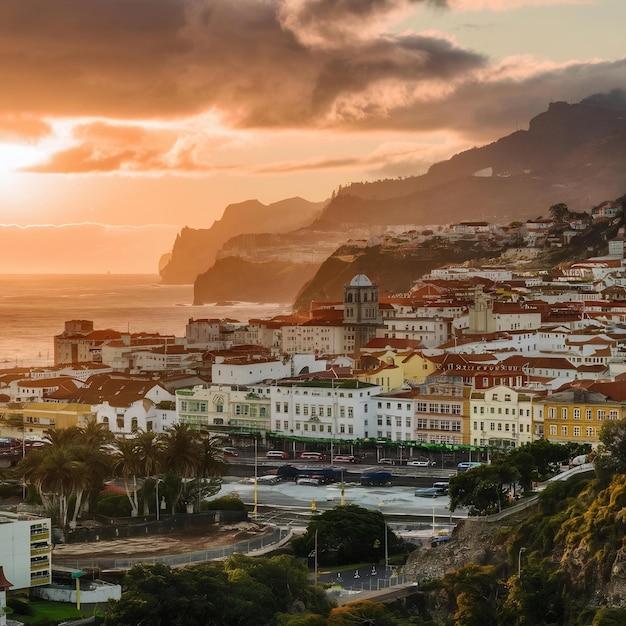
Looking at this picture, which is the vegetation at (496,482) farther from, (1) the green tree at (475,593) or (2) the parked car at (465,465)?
(2) the parked car at (465,465)

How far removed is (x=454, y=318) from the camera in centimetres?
10281

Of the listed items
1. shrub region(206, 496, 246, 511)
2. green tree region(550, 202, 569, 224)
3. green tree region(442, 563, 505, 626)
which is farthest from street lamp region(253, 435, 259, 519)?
green tree region(550, 202, 569, 224)

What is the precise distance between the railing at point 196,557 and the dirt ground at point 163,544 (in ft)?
1.43

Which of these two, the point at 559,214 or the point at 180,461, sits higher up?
the point at 559,214

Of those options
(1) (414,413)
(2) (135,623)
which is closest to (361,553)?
(2) (135,623)

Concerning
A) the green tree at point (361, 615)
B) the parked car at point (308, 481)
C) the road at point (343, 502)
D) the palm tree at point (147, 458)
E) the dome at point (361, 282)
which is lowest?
the green tree at point (361, 615)

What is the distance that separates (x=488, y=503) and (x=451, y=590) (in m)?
8.73

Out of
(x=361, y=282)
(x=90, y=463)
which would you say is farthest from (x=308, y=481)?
(x=361, y=282)

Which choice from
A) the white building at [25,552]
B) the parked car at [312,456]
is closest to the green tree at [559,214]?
the parked car at [312,456]

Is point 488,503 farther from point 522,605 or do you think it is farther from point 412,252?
point 412,252

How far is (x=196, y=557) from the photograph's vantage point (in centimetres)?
4559

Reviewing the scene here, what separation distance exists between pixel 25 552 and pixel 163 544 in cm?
805

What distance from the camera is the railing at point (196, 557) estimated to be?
43719mm

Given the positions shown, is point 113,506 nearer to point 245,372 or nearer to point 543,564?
point 543,564
